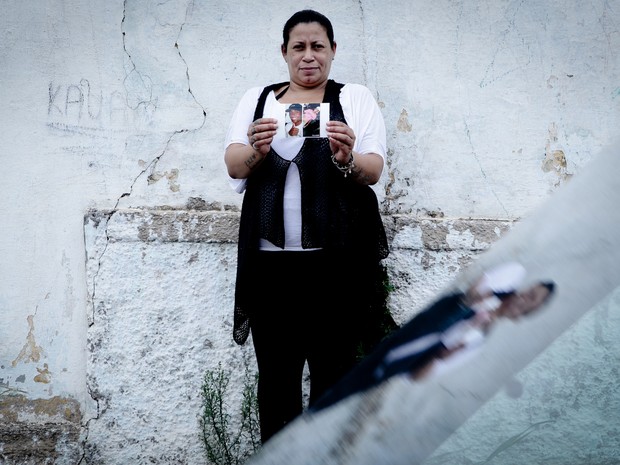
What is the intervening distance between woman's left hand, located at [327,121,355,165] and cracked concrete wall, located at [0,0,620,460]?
0.85 meters

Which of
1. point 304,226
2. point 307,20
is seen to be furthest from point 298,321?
point 307,20

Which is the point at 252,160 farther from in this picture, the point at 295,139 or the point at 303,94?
the point at 303,94

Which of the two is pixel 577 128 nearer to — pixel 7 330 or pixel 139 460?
pixel 139 460

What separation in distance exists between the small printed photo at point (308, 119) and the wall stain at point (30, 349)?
172cm

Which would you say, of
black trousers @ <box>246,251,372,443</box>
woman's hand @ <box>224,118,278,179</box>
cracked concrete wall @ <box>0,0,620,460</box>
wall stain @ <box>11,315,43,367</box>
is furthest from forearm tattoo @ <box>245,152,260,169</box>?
wall stain @ <box>11,315,43,367</box>

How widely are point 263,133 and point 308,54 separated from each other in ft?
1.47

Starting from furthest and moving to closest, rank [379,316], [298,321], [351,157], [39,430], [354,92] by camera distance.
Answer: [39,430]
[379,316]
[354,92]
[298,321]
[351,157]

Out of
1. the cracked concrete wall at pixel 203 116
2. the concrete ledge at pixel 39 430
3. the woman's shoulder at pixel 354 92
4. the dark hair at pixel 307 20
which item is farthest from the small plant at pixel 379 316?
the concrete ledge at pixel 39 430

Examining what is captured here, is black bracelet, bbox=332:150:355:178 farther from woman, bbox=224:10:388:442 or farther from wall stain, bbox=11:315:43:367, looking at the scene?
wall stain, bbox=11:315:43:367

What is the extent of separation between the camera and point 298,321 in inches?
82.8

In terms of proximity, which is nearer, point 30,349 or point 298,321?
point 298,321

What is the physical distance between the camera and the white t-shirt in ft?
6.72

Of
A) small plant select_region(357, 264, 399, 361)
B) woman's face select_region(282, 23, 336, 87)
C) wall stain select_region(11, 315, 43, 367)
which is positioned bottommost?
wall stain select_region(11, 315, 43, 367)

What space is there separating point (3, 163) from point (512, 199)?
94.1 inches
